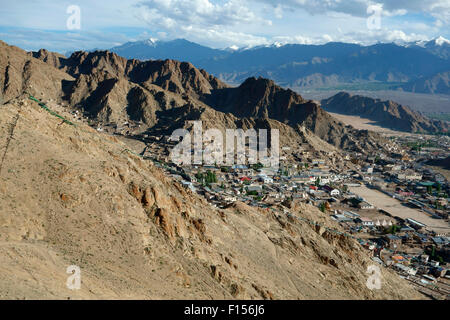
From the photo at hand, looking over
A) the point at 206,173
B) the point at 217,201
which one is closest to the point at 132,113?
the point at 206,173

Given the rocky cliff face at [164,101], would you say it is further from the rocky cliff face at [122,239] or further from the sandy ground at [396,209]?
the rocky cliff face at [122,239]

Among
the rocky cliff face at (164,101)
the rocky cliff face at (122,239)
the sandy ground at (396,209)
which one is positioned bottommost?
the sandy ground at (396,209)

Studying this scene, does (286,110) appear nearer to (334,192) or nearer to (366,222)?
(334,192)

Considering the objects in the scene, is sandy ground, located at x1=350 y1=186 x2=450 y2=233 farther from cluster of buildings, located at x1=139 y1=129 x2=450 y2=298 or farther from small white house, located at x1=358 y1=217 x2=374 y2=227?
small white house, located at x1=358 y1=217 x2=374 y2=227

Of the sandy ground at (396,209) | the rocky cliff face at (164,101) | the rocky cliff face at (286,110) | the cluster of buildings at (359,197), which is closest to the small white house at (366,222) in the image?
the cluster of buildings at (359,197)

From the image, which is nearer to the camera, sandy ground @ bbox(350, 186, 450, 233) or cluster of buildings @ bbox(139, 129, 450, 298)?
cluster of buildings @ bbox(139, 129, 450, 298)

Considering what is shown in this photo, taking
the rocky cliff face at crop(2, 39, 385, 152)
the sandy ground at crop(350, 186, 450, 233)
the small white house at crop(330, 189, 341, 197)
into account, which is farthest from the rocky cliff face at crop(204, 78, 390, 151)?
the small white house at crop(330, 189, 341, 197)

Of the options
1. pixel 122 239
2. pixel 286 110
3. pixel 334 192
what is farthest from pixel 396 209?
pixel 286 110

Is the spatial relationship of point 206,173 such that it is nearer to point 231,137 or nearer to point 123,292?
point 231,137
